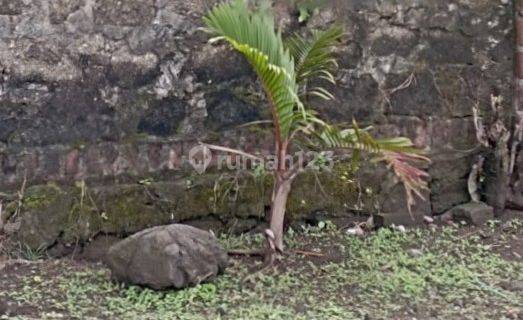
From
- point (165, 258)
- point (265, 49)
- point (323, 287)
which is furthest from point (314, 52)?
point (165, 258)

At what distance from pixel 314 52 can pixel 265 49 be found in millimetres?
437

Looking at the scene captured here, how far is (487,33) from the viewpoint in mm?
5168

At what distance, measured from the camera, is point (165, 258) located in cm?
389

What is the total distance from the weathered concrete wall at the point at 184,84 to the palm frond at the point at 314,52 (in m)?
0.26

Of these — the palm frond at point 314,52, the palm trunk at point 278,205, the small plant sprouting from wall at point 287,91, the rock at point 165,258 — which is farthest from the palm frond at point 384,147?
the rock at point 165,258

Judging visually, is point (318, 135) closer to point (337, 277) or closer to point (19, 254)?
A: point (337, 277)

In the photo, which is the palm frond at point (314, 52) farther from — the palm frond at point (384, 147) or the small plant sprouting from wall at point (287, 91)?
the palm frond at point (384, 147)

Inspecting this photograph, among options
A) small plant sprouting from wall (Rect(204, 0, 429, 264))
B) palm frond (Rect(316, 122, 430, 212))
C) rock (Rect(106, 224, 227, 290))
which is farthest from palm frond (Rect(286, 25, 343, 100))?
rock (Rect(106, 224, 227, 290))

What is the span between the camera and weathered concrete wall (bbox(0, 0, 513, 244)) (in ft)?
14.2

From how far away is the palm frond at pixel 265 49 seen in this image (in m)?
3.96

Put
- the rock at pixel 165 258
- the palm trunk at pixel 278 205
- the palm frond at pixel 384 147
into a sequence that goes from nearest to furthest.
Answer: the palm frond at pixel 384 147
the rock at pixel 165 258
the palm trunk at pixel 278 205

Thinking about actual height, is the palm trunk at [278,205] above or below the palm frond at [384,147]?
below

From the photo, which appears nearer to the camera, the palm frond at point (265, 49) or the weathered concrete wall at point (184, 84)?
the palm frond at point (265, 49)

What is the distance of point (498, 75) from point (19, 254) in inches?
118
